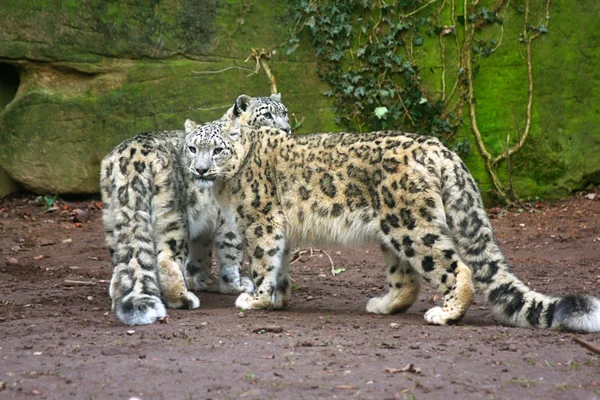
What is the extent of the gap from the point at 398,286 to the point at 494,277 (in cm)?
104

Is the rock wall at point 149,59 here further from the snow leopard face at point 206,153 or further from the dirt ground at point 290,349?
the snow leopard face at point 206,153

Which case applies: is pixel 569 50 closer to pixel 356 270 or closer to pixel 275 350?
pixel 356 270

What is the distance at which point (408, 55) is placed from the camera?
1244cm

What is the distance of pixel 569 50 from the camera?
1239 cm

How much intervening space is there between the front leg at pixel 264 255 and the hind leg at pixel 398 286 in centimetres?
89

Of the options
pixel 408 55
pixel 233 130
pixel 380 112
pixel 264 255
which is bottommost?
pixel 264 255

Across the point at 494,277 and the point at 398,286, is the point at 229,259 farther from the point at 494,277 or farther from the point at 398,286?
the point at 494,277

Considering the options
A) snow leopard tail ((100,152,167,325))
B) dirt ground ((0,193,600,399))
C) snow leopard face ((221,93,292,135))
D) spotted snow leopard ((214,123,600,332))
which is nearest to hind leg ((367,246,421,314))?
spotted snow leopard ((214,123,600,332))

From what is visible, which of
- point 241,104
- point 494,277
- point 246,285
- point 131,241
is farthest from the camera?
point 241,104

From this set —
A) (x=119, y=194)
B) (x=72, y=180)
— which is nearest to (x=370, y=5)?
(x=72, y=180)

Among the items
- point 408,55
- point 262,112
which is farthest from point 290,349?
point 408,55

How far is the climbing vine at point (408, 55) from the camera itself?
12.3m

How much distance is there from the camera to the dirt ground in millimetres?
4750

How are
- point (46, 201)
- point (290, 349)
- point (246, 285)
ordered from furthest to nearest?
point (46, 201) → point (246, 285) → point (290, 349)
